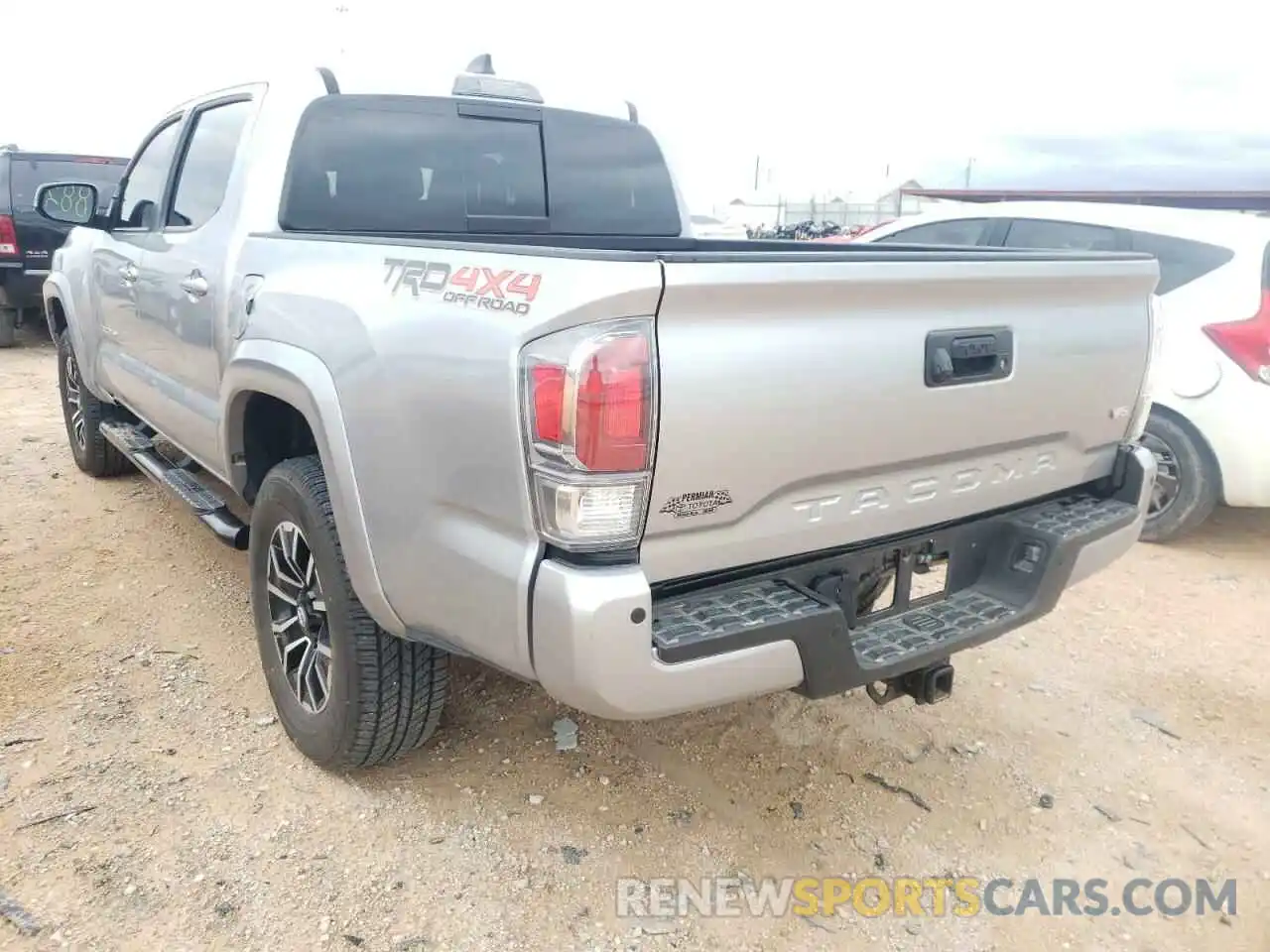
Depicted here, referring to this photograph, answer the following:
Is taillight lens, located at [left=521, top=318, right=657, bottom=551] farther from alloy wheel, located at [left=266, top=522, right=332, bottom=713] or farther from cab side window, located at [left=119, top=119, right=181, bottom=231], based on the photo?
cab side window, located at [left=119, top=119, right=181, bottom=231]

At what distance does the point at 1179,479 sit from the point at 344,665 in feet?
13.8

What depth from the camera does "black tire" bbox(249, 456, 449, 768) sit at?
2488mm

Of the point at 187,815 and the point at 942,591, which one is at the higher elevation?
the point at 942,591

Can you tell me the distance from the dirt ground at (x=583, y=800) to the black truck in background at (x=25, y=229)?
24.2 feet

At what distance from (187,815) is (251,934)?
52 cm

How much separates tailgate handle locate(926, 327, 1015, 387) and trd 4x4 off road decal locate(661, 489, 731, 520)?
23.7 inches

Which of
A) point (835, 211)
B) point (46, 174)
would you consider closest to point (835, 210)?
point (835, 211)

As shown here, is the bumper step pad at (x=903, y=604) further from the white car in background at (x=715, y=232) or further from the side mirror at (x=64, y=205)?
the side mirror at (x=64, y=205)

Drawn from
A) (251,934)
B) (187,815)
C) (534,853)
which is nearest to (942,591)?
(534,853)

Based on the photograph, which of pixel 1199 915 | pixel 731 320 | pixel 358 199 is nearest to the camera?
pixel 731 320

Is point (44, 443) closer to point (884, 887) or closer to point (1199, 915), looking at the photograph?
point (884, 887)

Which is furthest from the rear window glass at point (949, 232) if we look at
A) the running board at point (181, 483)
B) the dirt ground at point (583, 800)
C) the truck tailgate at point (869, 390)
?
the running board at point (181, 483)

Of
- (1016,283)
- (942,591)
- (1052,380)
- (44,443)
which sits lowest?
(44,443)

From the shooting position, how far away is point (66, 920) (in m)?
2.23
